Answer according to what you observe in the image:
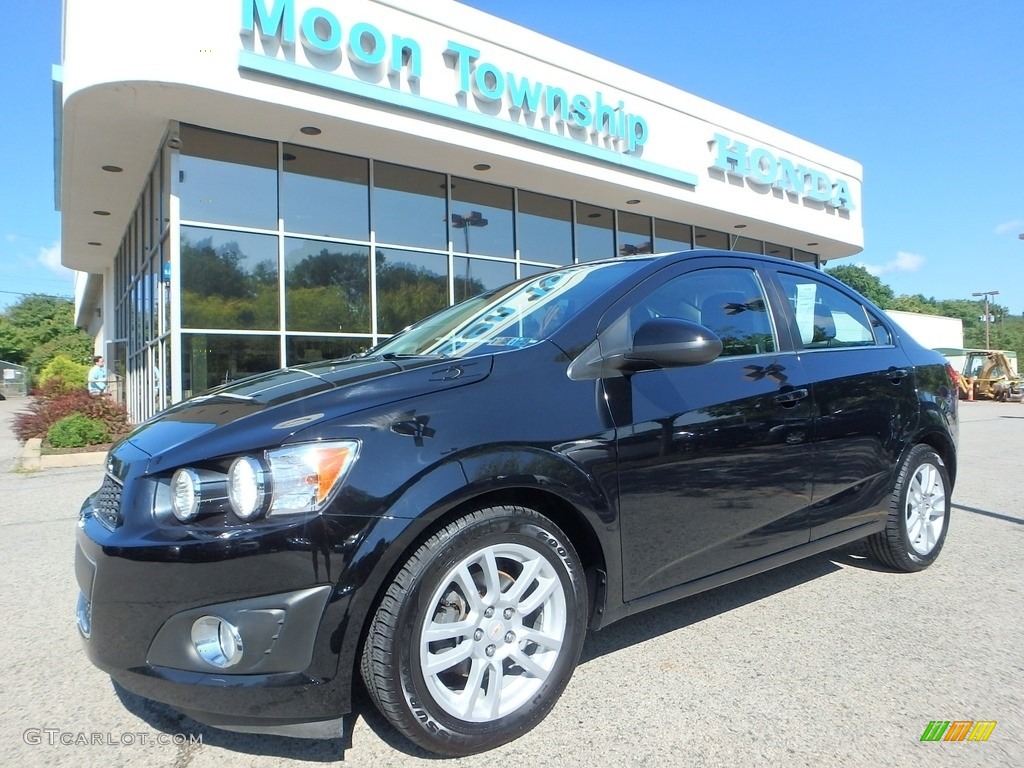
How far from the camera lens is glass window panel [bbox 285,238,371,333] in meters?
10.6

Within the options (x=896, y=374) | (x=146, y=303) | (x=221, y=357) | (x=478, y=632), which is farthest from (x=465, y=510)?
(x=146, y=303)

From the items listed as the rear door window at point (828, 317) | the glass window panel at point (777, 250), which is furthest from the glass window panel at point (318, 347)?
the glass window panel at point (777, 250)

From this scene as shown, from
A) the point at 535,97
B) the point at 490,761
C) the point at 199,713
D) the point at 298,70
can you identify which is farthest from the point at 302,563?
the point at 535,97

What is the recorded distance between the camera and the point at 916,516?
390 centimetres

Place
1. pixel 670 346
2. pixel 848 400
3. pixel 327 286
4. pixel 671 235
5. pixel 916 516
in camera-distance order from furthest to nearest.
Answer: pixel 671 235 < pixel 327 286 < pixel 916 516 < pixel 848 400 < pixel 670 346

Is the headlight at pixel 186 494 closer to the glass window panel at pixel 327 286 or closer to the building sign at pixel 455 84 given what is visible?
the building sign at pixel 455 84

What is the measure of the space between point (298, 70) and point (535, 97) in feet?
13.3

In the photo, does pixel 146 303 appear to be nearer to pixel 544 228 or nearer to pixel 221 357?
pixel 221 357

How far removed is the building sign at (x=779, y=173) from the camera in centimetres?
1491

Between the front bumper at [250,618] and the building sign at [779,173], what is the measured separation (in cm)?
1450

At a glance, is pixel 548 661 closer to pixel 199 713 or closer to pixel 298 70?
pixel 199 713

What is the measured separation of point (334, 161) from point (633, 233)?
697 cm

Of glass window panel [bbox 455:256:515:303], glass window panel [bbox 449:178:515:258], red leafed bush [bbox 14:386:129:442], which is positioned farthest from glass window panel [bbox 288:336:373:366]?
red leafed bush [bbox 14:386:129:442]

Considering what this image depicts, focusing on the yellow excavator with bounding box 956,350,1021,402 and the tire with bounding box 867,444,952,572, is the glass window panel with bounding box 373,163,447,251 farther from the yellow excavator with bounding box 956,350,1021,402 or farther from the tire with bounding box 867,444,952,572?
the yellow excavator with bounding box 956,350,1021,402
